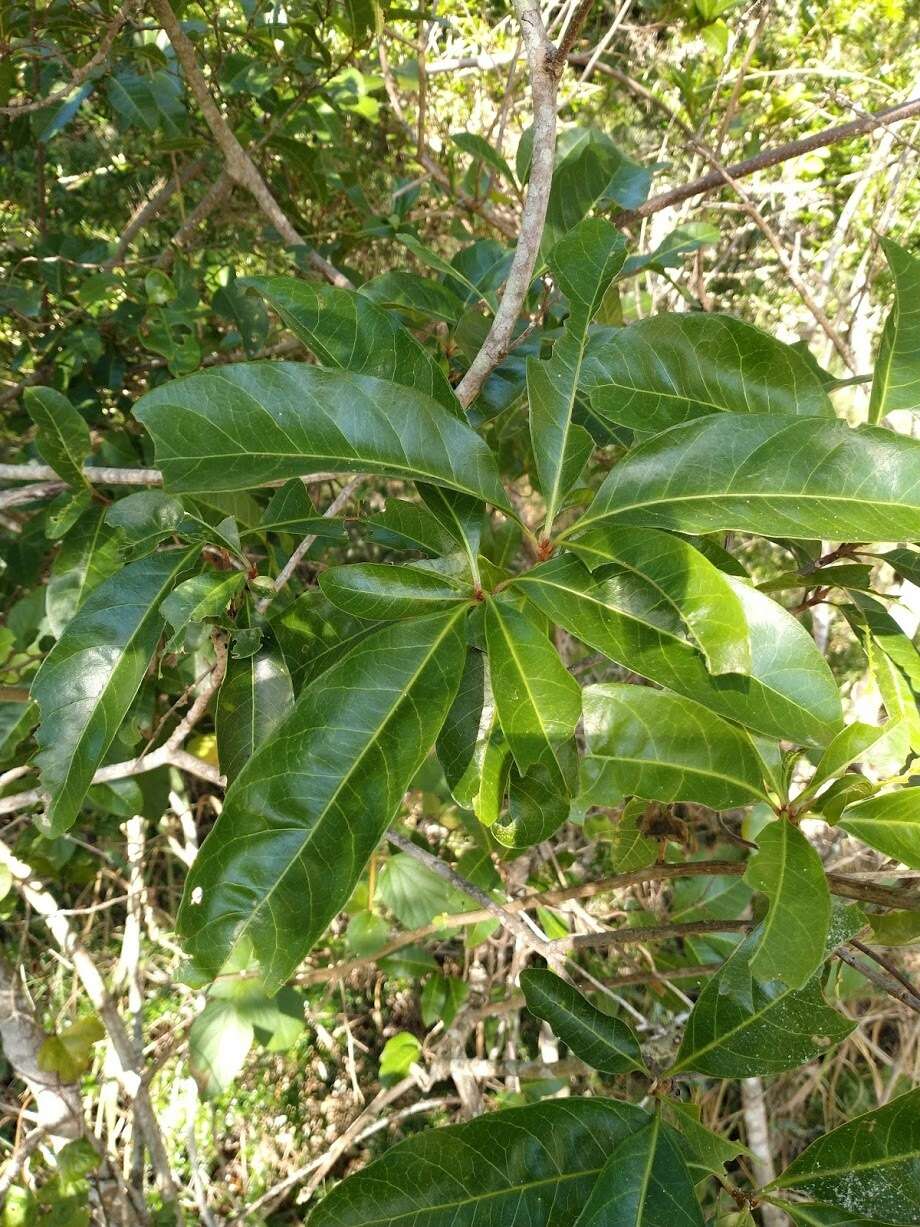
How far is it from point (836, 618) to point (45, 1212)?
7.31 ft

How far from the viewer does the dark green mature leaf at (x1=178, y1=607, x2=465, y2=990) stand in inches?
24.1

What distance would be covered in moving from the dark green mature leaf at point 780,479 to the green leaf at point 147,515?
1.57ft

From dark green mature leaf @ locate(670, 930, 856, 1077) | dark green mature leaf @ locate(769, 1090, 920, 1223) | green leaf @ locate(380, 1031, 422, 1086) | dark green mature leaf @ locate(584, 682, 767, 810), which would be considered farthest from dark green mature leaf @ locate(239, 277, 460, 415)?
green leaf @ locate(380, 1031, 422, 1086)

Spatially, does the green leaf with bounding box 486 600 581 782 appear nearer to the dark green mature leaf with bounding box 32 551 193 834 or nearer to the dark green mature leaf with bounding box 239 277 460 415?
the dark green mature leaf with bounding box 239 277 460 415

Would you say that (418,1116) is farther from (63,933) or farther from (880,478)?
(880,478)

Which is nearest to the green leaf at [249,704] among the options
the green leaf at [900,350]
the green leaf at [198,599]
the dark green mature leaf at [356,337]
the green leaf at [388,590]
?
the green leaf at [198,599]

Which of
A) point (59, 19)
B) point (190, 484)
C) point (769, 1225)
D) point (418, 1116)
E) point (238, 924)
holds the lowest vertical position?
point (418, 1116)

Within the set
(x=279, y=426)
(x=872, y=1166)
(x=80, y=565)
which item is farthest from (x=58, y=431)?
(x=872, y=1166)

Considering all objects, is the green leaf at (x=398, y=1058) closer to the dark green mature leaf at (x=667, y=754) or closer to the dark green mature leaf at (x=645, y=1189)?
the dark green mature leaf at (x=645, y=1189)

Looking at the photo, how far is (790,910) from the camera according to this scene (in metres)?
0.67

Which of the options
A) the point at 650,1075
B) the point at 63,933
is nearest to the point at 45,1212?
the point at 63,933

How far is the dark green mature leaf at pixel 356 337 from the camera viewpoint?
2.46 ft

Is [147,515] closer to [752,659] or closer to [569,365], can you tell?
[569,365]

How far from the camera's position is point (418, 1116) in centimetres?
205
